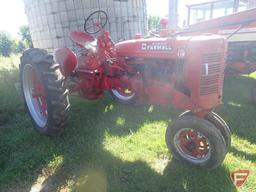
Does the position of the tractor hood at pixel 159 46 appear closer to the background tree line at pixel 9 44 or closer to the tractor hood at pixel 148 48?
the tractor hood at pixel 148 48

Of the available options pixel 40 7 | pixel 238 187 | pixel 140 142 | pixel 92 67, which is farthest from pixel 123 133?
pixel 40 7

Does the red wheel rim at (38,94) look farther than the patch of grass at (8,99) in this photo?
No

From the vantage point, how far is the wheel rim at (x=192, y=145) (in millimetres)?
2922

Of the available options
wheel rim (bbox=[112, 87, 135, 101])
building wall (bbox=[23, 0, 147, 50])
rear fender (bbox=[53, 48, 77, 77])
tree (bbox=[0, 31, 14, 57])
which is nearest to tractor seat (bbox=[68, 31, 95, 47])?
rear fender (bbox=[53, 48, 77, 77])

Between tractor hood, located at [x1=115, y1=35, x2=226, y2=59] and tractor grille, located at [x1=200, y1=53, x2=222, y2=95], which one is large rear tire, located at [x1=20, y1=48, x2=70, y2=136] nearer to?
tractor hood, located at [x1=115, y1=35, x2=226, y2=59]

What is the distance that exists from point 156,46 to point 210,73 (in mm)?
737

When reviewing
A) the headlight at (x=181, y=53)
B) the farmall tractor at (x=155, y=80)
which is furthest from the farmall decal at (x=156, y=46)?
the headlight at (x=181, y=53)

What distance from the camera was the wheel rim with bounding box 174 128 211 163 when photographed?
2922 mm

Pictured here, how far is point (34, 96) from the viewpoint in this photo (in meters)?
3.90

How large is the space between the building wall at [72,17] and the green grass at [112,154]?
11.0 feet

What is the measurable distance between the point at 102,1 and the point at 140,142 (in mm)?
4931

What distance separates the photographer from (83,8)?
7203 mm

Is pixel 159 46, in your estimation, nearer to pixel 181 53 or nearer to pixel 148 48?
pixel 148 48

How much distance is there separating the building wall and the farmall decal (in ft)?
13.0
